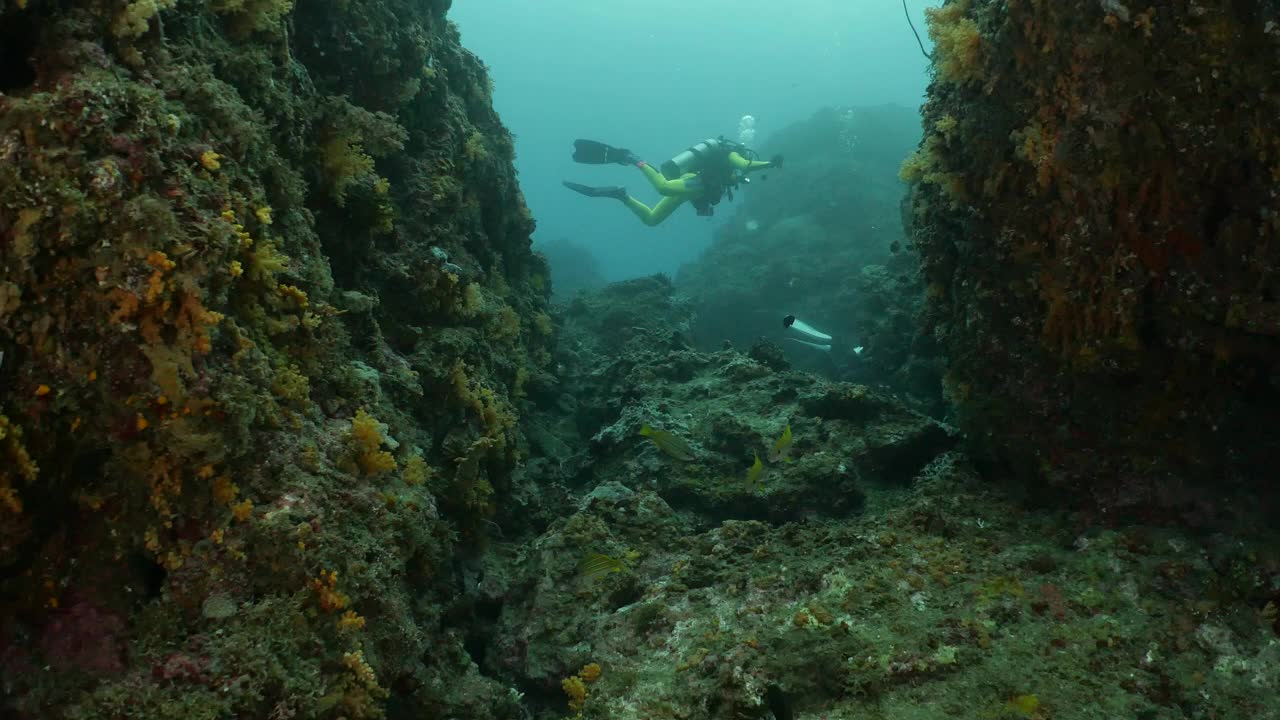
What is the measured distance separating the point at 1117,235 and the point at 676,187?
605 inches

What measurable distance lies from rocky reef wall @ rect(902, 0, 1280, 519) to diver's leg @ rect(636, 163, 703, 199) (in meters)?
13.3

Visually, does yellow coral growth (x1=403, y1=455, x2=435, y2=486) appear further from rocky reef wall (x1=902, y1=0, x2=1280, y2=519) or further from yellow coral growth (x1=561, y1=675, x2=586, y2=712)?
rocky reef wall (x1=902, y1=0, x2=1280, y2=519)

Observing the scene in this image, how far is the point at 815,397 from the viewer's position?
7715 mm

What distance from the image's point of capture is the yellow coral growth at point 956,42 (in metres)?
4.59

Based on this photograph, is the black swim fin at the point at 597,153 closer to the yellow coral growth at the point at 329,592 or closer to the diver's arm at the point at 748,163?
the diver's arm at the point at 748,163

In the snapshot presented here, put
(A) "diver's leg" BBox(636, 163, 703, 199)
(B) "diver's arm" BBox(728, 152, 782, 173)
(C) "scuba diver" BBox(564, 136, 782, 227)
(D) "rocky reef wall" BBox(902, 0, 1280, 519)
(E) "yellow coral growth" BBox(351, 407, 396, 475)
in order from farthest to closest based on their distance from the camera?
1. (A) "diver's leg" BBox(636, 163, 703, 199)
2. (C) "scuba diver" BBox(564, 136, 782, 227)
3. (B) "diver's arm" BBox(728, 152, 782, 173)
4. (E) "yellow coral growth" BBox(351, 407, 396, 475)
5. (D) "rocky reef wall" BBox(902, 0, 1280, 519)

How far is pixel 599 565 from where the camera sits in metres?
4.70

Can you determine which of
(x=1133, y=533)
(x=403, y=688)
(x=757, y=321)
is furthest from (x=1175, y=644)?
(x=757, y=321)

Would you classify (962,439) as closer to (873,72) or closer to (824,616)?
(824,616)

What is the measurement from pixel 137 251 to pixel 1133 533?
5912 mm

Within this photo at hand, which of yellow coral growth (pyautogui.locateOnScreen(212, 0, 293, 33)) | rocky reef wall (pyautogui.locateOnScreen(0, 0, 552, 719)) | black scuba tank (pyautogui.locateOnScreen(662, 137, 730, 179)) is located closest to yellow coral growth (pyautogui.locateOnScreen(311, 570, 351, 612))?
rocky reef wall (pyautogui.locateOnScreen(0, 0, 552, 719))

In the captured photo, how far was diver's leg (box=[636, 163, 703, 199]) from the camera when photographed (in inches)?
719

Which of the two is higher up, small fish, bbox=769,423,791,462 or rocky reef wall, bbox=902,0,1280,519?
rocky reef wall, bbox=902,0,1280,519

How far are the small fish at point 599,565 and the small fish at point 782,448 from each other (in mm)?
2081
